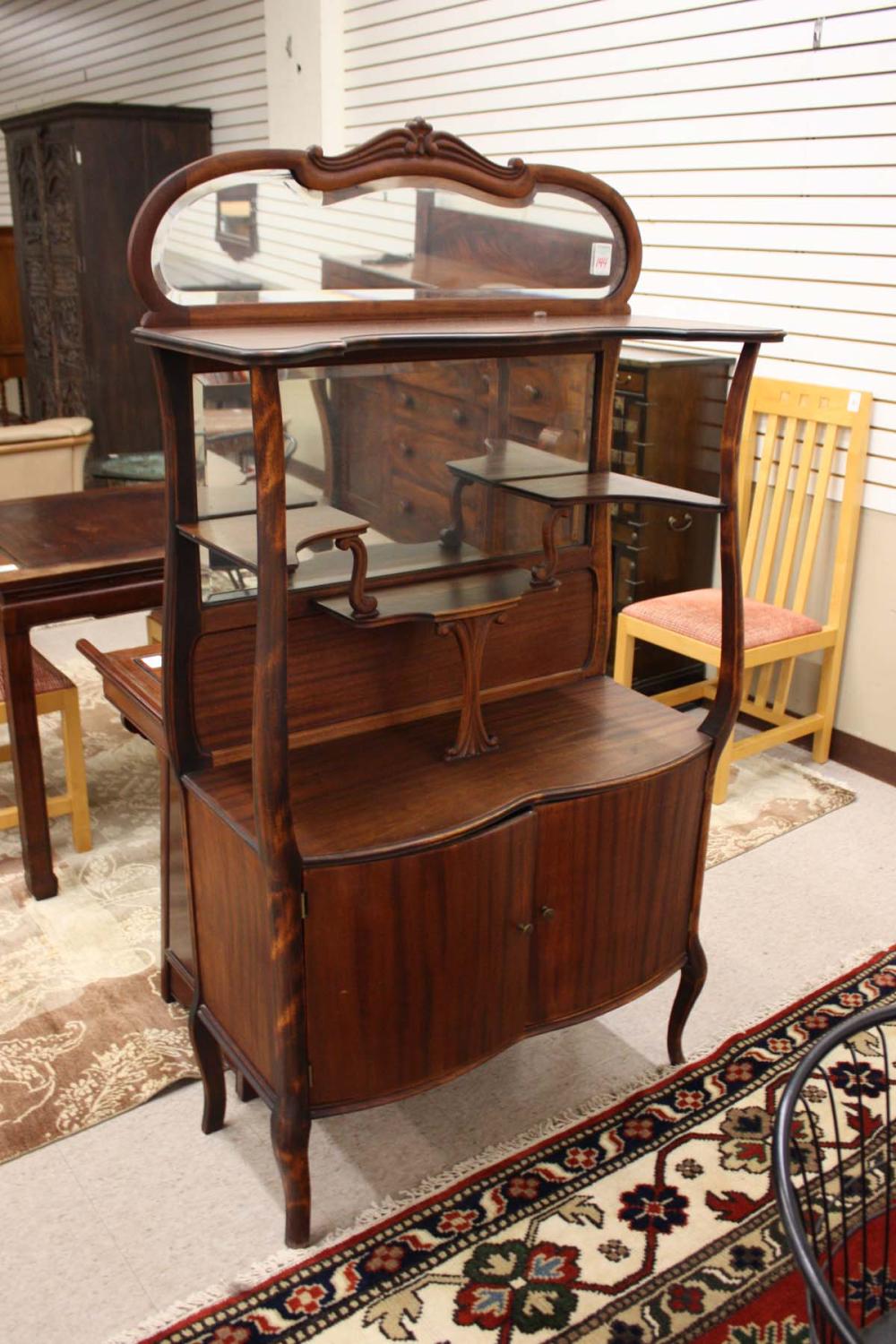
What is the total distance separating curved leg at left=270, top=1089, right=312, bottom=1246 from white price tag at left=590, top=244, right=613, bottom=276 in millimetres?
1601

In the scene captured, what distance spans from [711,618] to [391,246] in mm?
1789

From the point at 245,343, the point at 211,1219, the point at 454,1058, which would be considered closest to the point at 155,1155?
the point at 211,1219

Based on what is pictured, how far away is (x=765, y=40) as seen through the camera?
370 centimetres

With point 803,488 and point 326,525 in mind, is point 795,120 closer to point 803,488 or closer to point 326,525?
point 803,488

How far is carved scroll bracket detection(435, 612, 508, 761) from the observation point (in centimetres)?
201

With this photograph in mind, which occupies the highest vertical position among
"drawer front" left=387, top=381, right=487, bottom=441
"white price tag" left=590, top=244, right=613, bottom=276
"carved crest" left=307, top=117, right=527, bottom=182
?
"carved crest" left=307, top=117, right=527, bottom=182

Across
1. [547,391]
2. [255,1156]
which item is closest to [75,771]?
[255,1156]

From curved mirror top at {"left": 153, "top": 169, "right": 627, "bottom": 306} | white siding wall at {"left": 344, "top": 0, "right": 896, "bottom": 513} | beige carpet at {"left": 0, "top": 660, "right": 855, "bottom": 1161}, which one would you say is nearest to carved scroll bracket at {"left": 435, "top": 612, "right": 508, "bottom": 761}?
curved mirror top at {"left": 153, "top": 169, "right": 627, "bottom": 306}

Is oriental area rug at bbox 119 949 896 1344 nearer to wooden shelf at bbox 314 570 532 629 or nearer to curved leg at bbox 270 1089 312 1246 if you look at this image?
curved leg at bbox 270 1089 312 1246

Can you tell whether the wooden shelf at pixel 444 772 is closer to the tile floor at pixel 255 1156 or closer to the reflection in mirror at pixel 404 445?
the reflection in mirror at pixel 404 445

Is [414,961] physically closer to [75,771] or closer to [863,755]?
[75,771]

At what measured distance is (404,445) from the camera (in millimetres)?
2076

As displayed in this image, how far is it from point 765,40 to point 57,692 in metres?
2.97

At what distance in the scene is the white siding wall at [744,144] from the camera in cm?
352
